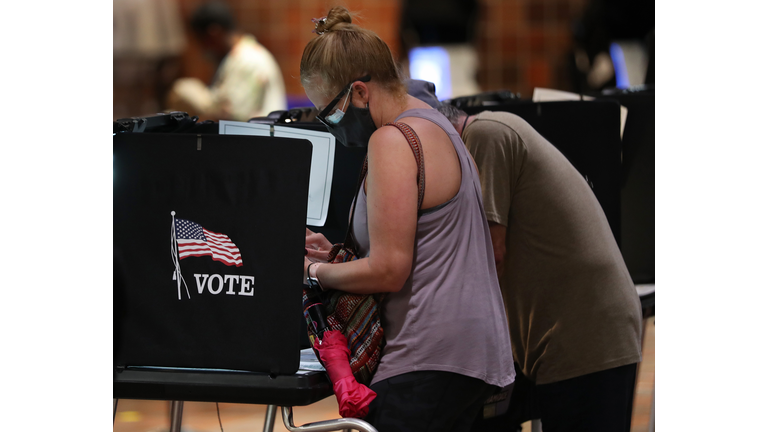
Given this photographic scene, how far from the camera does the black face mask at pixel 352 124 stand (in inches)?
49.9

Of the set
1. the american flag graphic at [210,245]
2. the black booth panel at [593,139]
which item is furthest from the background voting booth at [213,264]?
the black booth panel at [593,139]

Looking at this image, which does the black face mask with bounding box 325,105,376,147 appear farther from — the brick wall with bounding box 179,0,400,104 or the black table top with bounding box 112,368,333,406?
the brick wall with bounding box 179,0,400,104

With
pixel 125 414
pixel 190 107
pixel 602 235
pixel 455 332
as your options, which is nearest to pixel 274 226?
pixel 455 332

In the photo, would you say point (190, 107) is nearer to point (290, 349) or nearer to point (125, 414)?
point (125, 414)

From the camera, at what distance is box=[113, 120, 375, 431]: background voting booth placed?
1.18 meters

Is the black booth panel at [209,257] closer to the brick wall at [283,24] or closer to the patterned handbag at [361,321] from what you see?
the patterned handbag at [361,321]

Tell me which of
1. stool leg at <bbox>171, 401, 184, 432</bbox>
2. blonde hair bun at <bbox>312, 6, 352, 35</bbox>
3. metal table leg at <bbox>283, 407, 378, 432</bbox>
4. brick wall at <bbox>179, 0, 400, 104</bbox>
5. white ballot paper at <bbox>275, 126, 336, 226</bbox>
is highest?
brick wall at <bbox>179, 0, 400, 104</bbox>

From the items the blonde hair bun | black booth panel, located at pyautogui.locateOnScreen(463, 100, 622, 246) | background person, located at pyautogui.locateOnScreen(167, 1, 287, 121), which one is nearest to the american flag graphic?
the blonde hair bun

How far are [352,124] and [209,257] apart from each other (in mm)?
337

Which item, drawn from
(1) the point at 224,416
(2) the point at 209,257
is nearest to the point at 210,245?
(2) the point at 209,257

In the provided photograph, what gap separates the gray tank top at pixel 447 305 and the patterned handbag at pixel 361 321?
0.07 feet

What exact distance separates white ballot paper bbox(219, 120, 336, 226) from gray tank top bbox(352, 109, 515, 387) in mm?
433
